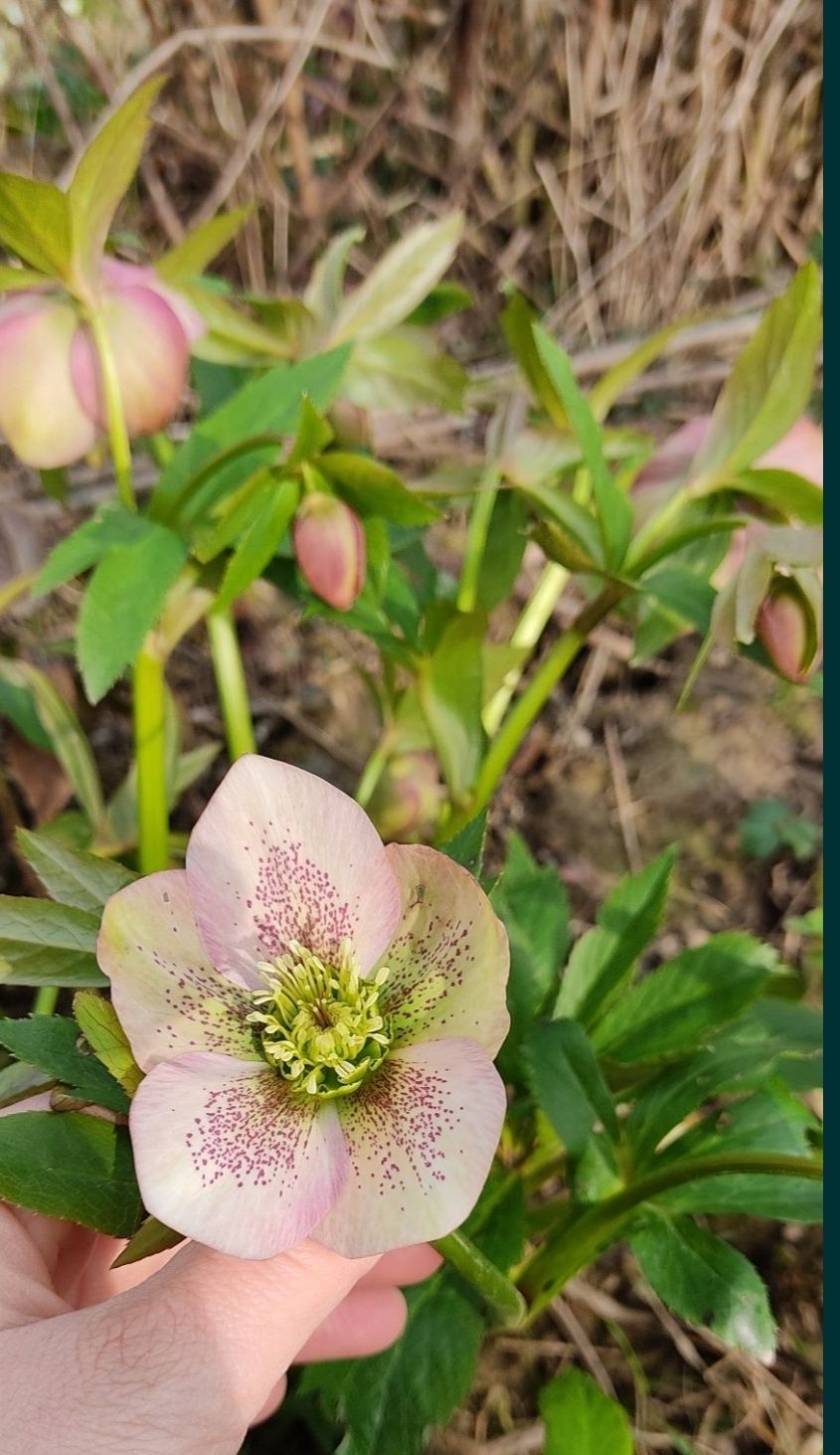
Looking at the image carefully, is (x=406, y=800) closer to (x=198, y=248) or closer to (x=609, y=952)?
(x=609, y=952)

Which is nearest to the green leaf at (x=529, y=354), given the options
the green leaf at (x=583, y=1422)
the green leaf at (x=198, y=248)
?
the green leaf at (x=198, y=248)

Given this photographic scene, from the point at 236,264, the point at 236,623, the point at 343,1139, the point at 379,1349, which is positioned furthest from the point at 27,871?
the point at 236,264

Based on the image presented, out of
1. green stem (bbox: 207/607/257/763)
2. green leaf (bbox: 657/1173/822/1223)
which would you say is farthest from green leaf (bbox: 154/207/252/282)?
green leaf (bbox: 657/1173/822/1223)

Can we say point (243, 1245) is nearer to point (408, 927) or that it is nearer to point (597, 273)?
point (408, 927)

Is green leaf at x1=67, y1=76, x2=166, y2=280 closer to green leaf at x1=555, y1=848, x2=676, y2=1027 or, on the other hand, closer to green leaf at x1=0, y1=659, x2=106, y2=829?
green leaf at x1=0, y1=659, x2=106, y2=829

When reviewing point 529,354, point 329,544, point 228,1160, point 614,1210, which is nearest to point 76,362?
point 329,544
